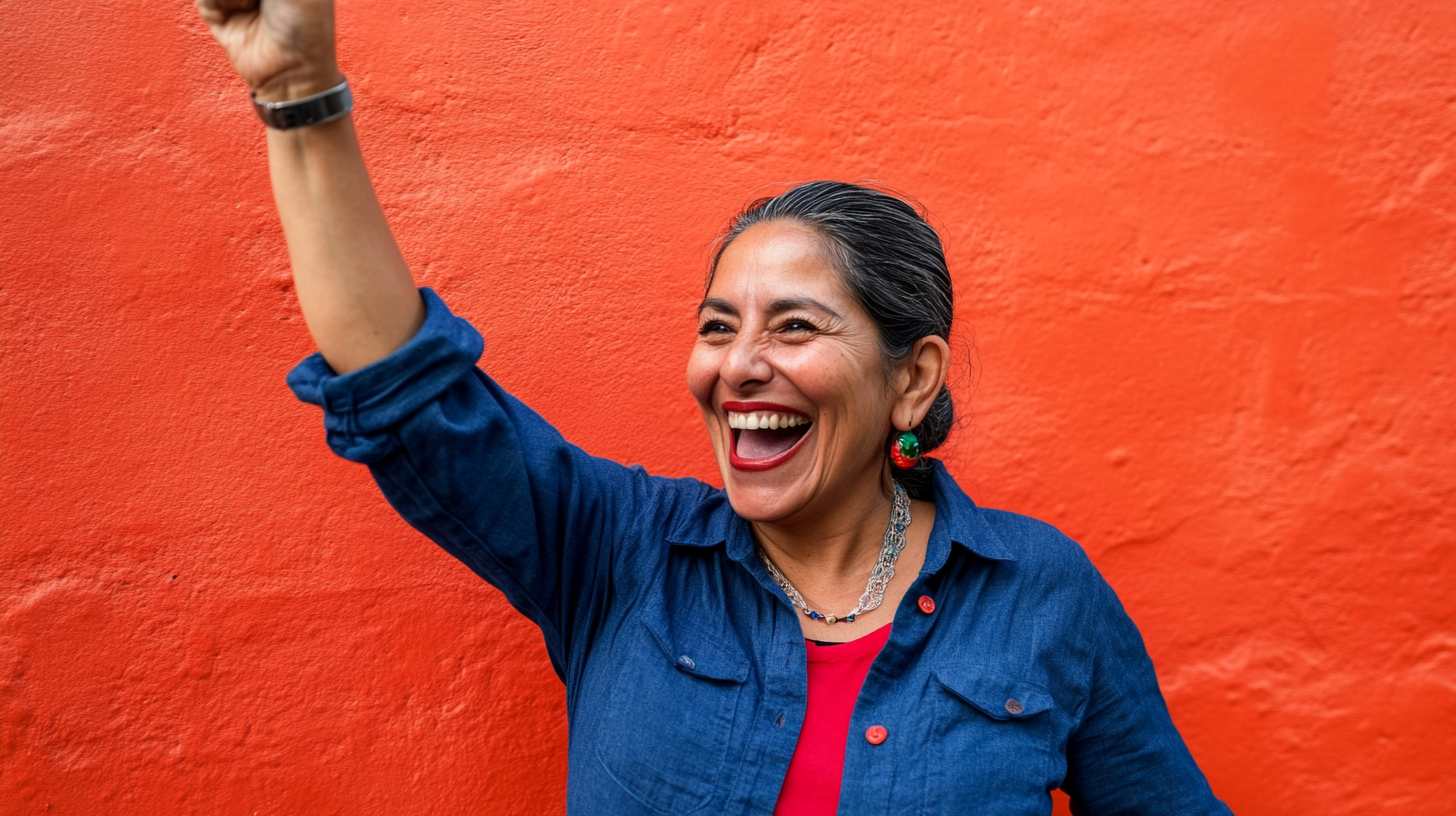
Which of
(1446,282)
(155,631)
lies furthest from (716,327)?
(1446,282)

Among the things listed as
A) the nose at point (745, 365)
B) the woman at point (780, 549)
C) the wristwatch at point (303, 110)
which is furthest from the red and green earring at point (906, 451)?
the wristwatch at point (303, 110)

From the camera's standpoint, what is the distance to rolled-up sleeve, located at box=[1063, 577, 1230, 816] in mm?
1690

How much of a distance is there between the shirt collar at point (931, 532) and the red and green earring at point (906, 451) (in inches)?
4.4

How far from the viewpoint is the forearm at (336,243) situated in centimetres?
116

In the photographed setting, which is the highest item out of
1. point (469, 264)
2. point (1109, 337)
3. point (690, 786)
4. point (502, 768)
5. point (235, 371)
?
point (469, 264)

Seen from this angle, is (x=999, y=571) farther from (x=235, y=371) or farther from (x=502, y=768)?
(x=235, y=371)

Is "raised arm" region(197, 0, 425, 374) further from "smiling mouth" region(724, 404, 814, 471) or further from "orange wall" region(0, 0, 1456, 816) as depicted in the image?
"orange wall" region(0, 0, 1456, 816)

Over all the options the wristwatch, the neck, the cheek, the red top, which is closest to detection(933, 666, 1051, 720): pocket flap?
the red top

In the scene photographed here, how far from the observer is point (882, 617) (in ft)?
5.35

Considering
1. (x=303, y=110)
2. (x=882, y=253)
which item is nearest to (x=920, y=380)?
(x=882, y=253)

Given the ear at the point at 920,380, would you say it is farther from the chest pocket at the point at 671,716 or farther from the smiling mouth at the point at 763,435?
the chest pocket at the point at 671,716

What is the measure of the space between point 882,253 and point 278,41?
0.98 metres

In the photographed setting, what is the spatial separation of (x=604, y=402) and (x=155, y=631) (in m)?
0.94

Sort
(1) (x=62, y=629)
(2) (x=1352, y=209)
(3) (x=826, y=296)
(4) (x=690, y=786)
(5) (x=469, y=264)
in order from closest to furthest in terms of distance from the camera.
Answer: (4) (x=690, y=786), (3) (x=826, y=296), (1) (x=62, y=629), (5) (x=469, y=264), (2) (x=1352, y=209)
